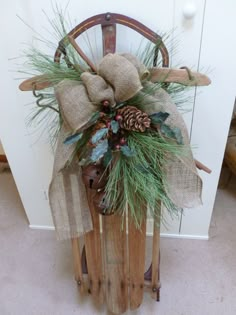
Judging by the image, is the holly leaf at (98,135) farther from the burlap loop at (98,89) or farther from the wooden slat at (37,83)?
the wooden slat at (37,83)

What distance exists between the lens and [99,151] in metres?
0.78

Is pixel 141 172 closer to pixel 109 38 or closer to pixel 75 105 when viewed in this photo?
pixel 75 105

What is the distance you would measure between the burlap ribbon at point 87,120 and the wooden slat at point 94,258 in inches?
1.1

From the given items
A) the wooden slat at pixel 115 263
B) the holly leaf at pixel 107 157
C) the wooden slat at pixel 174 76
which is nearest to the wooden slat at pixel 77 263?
the wooden slat at pixel 115 263

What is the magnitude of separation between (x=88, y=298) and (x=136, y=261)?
0.40 m

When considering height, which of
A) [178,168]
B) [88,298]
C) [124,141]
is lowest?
[88,298]

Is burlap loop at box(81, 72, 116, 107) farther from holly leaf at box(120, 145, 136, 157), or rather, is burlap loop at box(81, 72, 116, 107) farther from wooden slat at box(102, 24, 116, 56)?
wooden slat at box(102, 24, 116, 56)

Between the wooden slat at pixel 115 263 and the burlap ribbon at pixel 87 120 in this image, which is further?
the wooden slat at pixel 115 263

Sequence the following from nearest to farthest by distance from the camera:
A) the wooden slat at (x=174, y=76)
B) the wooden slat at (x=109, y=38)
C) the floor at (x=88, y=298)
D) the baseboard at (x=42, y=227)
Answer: the wooden slat at (x=174, y=76) → the wooden slat at (x=109, y=38) → the floor at (x=88, y=298) → the baseboard at (x=42, y=227)

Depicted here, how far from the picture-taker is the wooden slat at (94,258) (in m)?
1.08

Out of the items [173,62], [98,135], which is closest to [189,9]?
[173,62]

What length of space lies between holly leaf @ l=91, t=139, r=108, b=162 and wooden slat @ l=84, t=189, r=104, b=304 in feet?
0.81

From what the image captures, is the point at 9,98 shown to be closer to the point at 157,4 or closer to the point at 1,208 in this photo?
the point at 157,4

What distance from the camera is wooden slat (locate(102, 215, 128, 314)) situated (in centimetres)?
106
